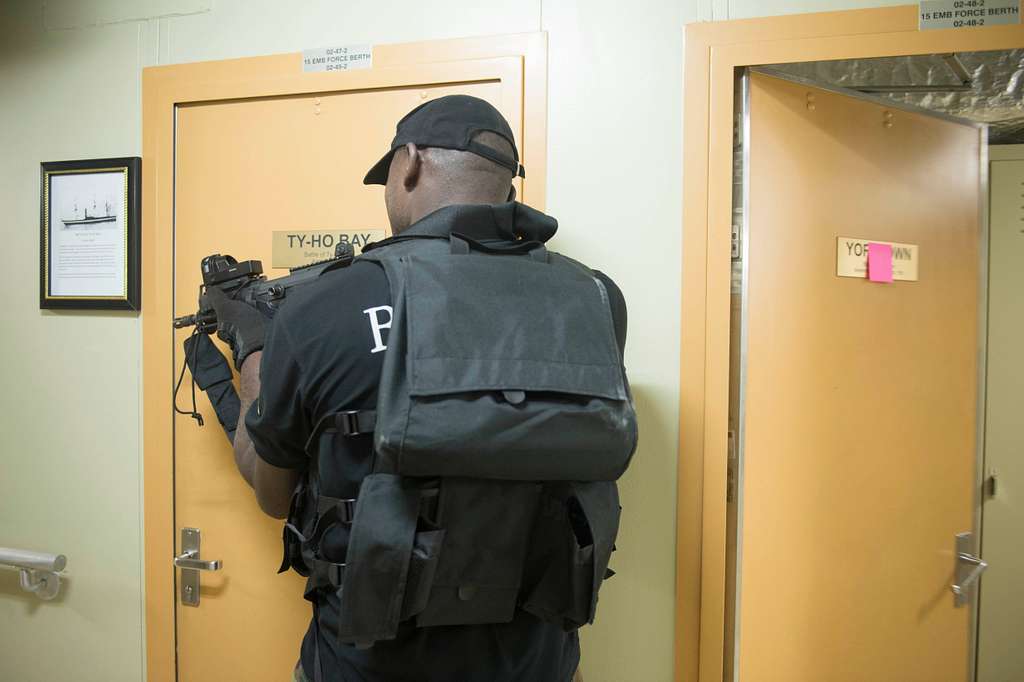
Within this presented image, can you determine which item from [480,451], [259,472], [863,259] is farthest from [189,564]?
[863,259]

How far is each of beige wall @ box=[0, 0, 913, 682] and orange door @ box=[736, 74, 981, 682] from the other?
21 centimetres

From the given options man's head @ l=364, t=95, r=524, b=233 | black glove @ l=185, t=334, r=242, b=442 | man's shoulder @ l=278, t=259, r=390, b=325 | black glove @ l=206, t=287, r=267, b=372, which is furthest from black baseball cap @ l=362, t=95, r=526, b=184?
black glove @ l=185, t=334, r=242, b=442

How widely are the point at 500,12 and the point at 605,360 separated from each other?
0.93 meters

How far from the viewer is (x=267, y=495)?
1041 millimetres

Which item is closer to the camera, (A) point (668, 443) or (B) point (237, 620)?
(A) point (668, 443)

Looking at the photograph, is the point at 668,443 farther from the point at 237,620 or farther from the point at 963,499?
the point at 237,620

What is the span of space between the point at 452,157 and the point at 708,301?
0.65 m

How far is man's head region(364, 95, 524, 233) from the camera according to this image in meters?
0.94

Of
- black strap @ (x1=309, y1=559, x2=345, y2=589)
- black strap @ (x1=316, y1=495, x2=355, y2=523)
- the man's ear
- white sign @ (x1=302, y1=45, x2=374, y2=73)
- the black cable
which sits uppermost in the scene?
white sign @ (x1=302, y1=45, x2=374, y2=73)

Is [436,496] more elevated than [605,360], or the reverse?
[605,360]

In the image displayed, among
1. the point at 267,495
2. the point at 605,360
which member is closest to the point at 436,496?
the point at 605,360

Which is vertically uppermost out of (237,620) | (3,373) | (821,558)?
(3,373)

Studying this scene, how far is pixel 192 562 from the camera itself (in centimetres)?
144

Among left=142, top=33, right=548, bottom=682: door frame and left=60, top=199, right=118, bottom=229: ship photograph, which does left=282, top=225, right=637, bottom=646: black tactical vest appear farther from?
left=60, top=199, right=118, bottom=229: ship photograph
